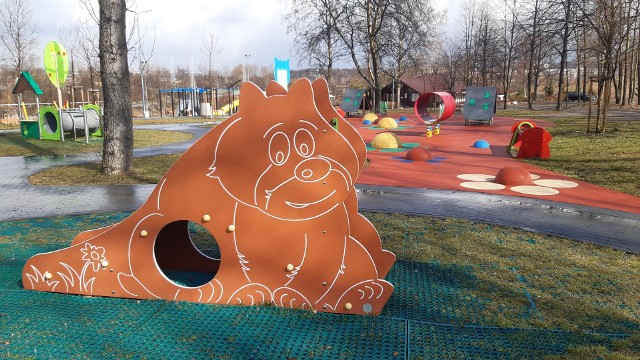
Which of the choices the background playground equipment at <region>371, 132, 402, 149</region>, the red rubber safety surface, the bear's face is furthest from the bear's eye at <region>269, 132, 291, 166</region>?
the background playground equipment at <region>371, 132, 402, 149</region>

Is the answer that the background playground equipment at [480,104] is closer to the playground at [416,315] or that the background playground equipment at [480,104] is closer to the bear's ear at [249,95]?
the playground at [416,315]

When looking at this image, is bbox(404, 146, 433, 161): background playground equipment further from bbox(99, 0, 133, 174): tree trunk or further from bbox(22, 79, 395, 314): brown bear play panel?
bbox(22, 79, 395, 314): brown bear play panel

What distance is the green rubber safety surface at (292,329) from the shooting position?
3184 millimetres

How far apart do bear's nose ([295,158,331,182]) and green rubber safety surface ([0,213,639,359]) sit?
109 cm

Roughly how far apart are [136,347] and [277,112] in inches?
79.6

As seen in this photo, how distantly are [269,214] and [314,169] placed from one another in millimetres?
524

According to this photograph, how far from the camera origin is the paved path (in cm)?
640

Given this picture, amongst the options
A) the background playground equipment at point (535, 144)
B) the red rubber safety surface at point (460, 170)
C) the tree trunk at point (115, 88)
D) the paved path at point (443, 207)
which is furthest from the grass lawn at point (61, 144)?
the background playground equipment at point (535, 144)

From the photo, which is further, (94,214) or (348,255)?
(94,214)

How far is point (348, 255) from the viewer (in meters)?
3.77

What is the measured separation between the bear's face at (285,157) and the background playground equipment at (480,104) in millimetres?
22867

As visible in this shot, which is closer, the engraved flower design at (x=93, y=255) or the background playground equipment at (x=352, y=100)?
the engraved flower design at (x=93, y=255)

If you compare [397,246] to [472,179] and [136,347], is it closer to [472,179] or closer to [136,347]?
[136,347]

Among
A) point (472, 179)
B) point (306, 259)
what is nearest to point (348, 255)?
point (306, 259)
